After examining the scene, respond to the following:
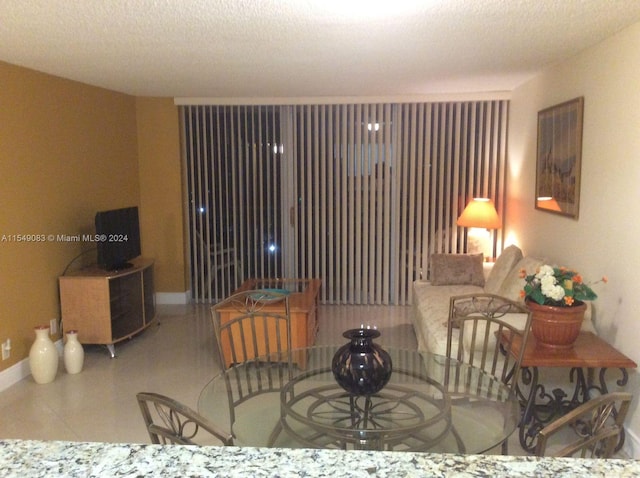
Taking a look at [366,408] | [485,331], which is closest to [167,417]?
[366,408]

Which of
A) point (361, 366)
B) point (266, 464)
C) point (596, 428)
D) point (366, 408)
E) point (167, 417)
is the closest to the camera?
point (266, 464)

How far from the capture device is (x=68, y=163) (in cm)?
482

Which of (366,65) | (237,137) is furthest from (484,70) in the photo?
(237,137)

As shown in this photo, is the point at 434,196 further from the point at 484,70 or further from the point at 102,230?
the point at 102,230

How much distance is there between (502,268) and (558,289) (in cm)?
178

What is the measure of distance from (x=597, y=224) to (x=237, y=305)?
8.81 feet

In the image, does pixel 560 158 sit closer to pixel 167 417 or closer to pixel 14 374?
pixel 167 417

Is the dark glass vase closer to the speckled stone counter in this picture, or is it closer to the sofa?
the speckled stone counter

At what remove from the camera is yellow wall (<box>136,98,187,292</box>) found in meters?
6.24

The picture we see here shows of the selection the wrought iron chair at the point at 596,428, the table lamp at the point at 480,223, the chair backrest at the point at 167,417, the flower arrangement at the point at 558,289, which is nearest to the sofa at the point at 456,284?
the table lamp at the point at 480,223

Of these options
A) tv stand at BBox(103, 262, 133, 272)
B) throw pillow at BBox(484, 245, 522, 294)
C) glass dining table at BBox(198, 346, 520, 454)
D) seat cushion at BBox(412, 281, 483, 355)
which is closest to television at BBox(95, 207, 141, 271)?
tv stand at BBox(103, 262, 133, 272)

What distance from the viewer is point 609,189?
10.8 feet

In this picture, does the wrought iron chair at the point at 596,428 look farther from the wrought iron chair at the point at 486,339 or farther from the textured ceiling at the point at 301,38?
the textured ceiling at the point at 301,38

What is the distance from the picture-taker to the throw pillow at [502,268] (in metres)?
4.60
